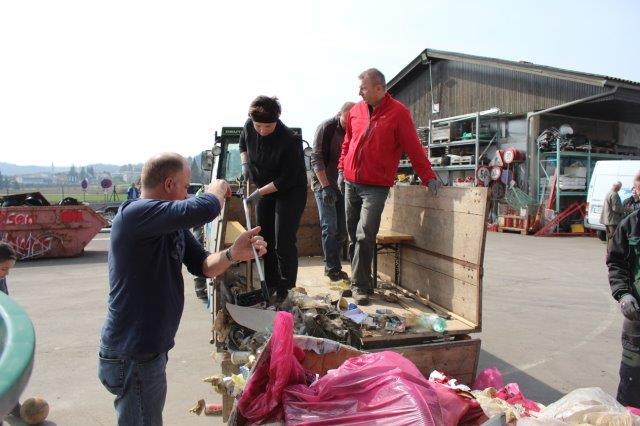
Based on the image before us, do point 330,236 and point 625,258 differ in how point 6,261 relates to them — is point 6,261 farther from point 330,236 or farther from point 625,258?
point 625,258

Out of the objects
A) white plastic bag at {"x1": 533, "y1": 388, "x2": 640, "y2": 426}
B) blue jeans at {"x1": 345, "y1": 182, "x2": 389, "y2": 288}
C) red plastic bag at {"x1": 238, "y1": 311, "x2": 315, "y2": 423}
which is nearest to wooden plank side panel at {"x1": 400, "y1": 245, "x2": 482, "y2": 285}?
blue jeans at {"x1": 345, "y1": 182, "x2": 389, "y2": 288}

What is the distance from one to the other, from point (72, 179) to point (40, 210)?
5801 centimetres

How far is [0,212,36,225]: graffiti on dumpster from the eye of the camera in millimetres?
10883

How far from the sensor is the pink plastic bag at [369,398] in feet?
6.95

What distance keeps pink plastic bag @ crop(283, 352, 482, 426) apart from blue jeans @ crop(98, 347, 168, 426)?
599mm

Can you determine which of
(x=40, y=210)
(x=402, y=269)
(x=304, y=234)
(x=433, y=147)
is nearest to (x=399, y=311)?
(x=402, y=269)

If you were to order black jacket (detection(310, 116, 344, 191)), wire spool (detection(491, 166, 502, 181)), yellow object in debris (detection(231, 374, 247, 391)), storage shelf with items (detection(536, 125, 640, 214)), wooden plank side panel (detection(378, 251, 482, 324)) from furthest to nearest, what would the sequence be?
wire spool (detection(491, 166, 502, 181)) < storage shelf with items (detection(536, 125, 640, 214)) < black jacket (detection(310, 116, 344, 191)) < wooden plank side panel (detection(378, 251, 482, 324)) < yellow object in debris (detection(231, 374, 247, 391))

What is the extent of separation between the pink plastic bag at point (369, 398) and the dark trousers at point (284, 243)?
185 centimetres

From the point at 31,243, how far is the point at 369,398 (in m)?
11.3

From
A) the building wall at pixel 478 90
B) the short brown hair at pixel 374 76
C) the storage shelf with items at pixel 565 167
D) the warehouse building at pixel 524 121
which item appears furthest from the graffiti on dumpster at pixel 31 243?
the building wall at pixel 478 90

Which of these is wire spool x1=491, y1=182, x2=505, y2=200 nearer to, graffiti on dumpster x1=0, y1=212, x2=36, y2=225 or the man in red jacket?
graffiti on dumpster x1=0, y1=212, x2=36, y2=225

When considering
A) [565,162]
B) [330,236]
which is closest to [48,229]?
[330,236]

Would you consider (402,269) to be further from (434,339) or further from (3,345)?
(3,345)

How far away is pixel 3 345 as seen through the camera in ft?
3.74
